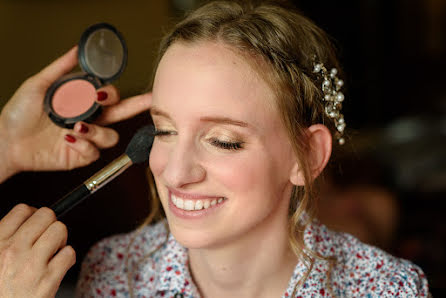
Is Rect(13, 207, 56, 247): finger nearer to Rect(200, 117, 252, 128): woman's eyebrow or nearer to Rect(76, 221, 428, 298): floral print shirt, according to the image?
Rect(76, 221, 428, 298): floral print shirt

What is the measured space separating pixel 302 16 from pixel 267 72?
26 centimetres

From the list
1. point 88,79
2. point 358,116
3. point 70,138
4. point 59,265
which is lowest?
point 358,116

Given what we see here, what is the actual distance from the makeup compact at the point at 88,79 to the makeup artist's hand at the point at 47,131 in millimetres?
23

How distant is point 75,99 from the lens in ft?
4.51

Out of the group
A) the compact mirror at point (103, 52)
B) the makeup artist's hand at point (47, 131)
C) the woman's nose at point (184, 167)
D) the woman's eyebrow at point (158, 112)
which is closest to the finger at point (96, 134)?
the makeup artist's hand at point (47, 131)

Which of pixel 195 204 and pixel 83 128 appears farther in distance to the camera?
pixel 83 128

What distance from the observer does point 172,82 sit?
1128 mm

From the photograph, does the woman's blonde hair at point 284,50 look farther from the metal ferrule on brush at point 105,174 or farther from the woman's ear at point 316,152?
the metal ferrule on brush at point 105,174

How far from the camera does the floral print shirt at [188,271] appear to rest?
49.6 inches

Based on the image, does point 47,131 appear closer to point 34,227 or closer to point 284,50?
point 34,227

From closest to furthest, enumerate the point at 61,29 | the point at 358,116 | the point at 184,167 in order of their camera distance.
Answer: the point at 184,167
the point at 61,29
the point at 358,116

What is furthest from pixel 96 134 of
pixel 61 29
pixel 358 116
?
pixel 358 116

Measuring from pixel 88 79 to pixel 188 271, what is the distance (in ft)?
1.79

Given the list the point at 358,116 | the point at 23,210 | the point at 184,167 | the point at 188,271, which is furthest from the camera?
the point at 358,116
